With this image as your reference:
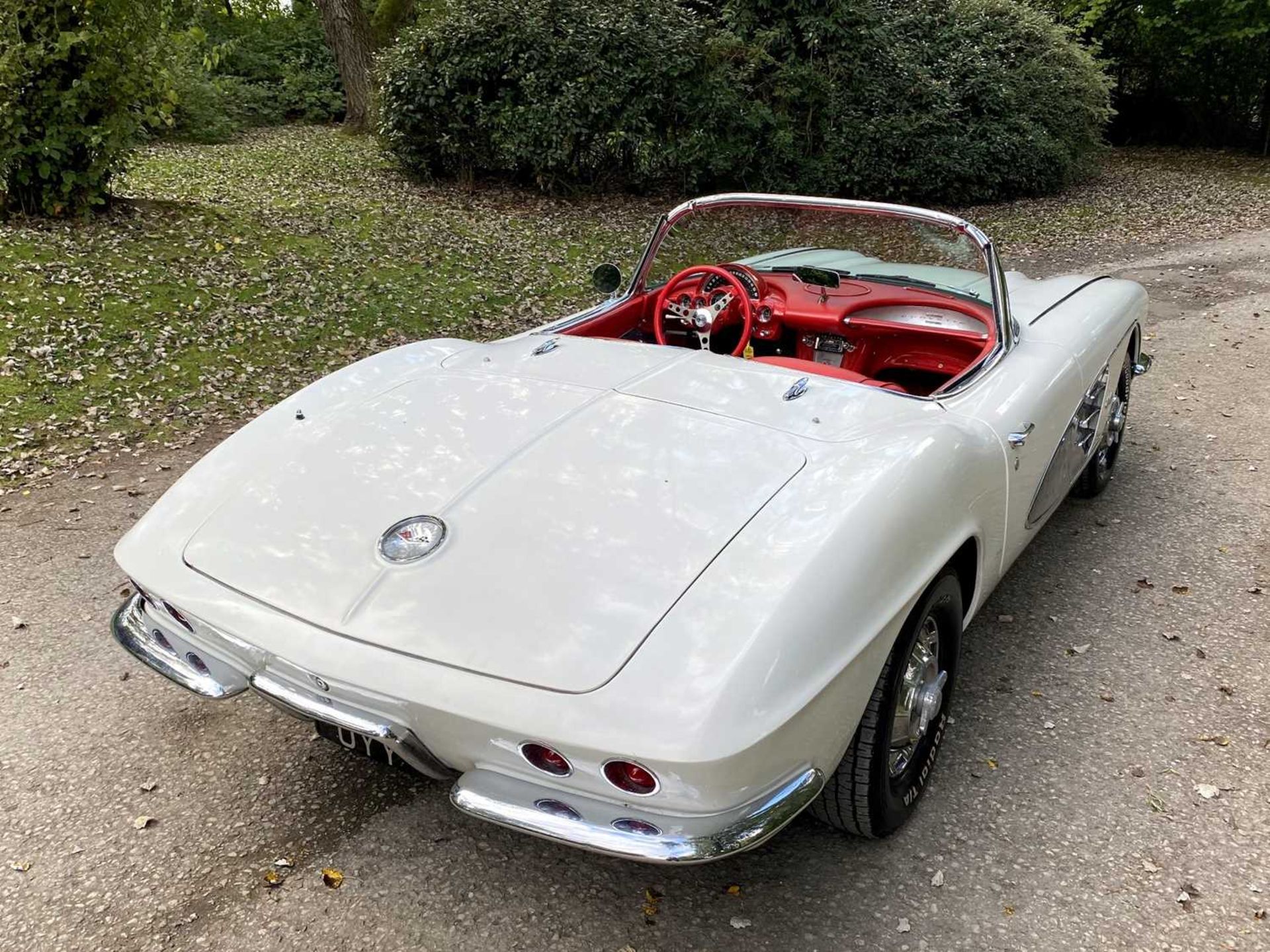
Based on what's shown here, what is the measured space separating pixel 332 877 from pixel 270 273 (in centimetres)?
643

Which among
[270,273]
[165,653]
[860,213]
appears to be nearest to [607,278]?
[860,213]

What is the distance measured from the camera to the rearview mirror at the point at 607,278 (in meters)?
3.85

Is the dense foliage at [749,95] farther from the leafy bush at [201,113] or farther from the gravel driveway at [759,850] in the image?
the gravel driveway at [759,850]

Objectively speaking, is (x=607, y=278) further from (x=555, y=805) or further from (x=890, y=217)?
(x=555, y=805)

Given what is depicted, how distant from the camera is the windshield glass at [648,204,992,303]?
3527mm

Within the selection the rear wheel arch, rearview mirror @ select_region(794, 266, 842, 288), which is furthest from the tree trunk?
the rear wheel arch

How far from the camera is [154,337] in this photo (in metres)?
6.63

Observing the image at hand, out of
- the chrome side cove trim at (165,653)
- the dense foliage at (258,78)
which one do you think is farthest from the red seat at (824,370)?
the dense foliage at (258,78)

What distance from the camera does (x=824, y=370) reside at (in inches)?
122

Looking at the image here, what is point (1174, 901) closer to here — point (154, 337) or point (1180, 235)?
point (154, 337)

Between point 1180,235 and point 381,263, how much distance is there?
342 inches

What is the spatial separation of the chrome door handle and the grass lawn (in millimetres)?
Result: 4580

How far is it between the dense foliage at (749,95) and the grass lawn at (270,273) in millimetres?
576

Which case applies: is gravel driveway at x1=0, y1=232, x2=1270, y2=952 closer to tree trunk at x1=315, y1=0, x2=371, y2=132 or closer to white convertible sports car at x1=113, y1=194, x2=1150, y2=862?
white convertible sports car at x1=113, y1=194, x2=1150, y2=862
